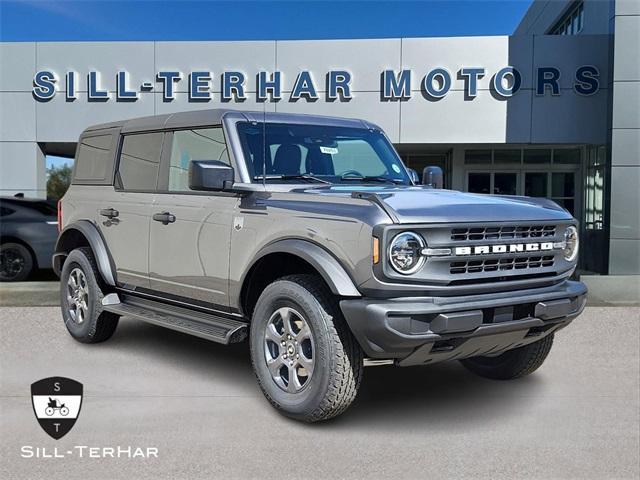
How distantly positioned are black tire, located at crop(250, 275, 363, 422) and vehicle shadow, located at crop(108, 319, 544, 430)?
0.67 feet

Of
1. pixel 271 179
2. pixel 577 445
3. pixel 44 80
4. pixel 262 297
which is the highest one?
pixel 44 80

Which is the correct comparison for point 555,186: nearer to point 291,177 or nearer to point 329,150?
point 329,150

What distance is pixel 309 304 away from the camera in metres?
4.04

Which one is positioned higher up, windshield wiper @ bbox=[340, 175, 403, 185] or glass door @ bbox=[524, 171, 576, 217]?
glass door @ bbox=[524, 171, 576, 217]

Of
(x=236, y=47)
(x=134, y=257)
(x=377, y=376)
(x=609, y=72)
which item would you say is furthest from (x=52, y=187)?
(x=377, y=376)

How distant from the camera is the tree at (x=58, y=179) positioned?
22595 mm

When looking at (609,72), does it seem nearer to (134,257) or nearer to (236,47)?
(236,47)

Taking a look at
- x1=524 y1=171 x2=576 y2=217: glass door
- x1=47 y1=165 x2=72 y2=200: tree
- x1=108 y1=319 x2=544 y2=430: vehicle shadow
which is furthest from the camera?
x1=47 y1=165 x2=72 y2=200: tree

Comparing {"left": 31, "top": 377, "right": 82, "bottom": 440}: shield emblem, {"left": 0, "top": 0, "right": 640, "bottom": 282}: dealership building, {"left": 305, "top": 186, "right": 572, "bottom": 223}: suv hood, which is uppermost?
{"left": 0, "top": 0, "right": 640, "bottom": 282}: dealership building

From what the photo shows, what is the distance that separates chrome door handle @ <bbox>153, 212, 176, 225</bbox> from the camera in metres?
5.38

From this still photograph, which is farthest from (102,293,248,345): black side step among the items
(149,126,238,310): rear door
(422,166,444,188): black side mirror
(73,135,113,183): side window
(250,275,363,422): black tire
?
(422,166,444,188): black side mirror

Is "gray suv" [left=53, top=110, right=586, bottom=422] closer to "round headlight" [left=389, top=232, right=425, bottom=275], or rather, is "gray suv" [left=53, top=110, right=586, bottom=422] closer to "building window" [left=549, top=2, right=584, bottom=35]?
"round headlight" [left=389, top=232, right=425, bottom=275]

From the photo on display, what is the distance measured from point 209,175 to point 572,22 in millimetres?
18638

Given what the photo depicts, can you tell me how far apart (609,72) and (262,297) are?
46.9 ft
